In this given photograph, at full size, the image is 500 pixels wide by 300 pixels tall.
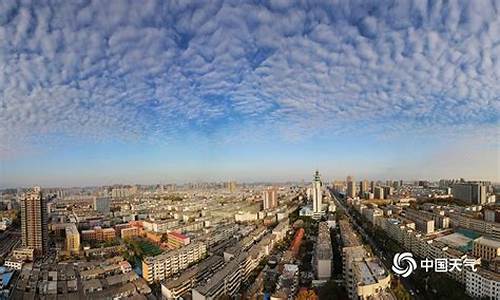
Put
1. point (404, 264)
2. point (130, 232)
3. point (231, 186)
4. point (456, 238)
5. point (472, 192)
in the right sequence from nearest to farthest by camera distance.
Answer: point (404, 264) < point (456, 238) < point (130, 232) < point (472, 192) < point (231, 186)

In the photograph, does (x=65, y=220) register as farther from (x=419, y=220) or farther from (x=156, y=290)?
(x=419, y=220)

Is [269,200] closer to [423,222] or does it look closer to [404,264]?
[423,222]

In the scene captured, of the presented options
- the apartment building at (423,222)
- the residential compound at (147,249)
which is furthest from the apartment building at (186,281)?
the apartment building at (423,222)

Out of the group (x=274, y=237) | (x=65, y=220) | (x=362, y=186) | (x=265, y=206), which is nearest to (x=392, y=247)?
(x=274, y=237)

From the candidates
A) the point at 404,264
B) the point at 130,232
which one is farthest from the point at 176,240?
the point at 404,264

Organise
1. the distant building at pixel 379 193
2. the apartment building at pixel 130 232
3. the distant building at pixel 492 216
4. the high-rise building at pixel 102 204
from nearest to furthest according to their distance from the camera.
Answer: the distant building at pixel 492 216, the apartment building at pixel 130 232, the high-rise building at pixel 102 204, the distant building at pixel 379 193

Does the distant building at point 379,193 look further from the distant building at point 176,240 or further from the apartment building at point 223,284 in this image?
the apartment building at point 223,284

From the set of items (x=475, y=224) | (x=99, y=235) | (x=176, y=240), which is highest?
(x=475, y=224)
